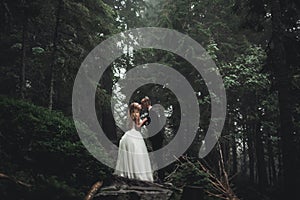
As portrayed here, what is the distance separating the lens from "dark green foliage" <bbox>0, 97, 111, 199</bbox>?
29.1ft

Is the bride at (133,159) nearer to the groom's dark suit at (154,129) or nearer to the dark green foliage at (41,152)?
the groom's dark suit at (154,129)

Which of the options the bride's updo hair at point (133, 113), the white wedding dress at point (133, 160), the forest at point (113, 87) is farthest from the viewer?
the forest at point (113, 87)

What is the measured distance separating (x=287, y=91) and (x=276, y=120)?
7963 mm

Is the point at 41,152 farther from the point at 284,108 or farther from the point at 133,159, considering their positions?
the point at 284,108

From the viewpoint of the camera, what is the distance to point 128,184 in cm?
802

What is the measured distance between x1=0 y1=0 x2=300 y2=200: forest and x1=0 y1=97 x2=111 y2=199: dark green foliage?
0.10 feet

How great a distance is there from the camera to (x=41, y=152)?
31.7ft

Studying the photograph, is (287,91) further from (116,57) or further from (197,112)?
(116,57)

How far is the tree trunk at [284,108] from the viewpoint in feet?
31.2

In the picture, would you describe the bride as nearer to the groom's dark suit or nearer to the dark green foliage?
the groom's dark suit

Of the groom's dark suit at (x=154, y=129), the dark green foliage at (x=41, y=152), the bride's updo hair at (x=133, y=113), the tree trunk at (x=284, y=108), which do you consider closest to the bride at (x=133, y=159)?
the bride's updo hair at (x=133, y=113)

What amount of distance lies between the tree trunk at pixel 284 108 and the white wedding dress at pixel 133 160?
410cm

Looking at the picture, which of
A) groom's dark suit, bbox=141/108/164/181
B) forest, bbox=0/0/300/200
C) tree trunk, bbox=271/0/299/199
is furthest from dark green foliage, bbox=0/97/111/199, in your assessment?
tree trunk, bbox=271/0/299/199

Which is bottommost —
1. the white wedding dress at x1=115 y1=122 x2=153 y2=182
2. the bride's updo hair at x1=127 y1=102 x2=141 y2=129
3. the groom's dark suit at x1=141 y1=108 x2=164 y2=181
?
the white wedding dress at x1=115 y1=122 x2=153 y2=182
